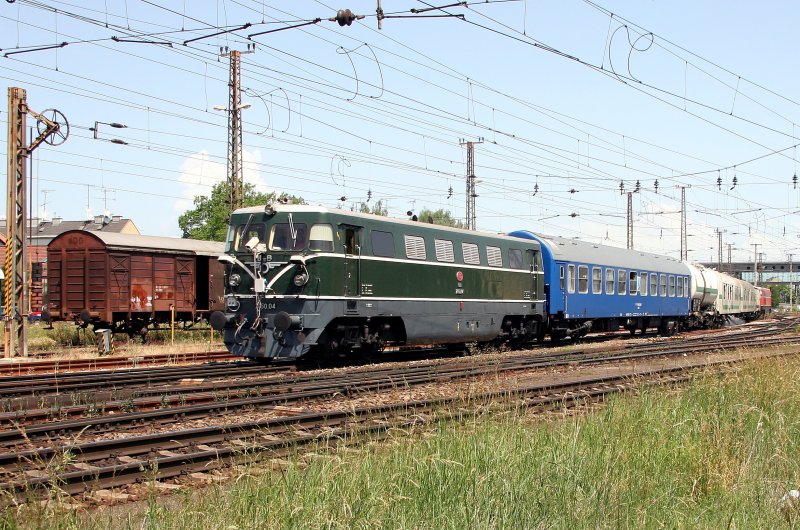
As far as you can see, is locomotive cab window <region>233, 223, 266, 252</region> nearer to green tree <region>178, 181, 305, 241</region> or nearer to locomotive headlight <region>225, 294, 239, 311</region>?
locomotive headlight <region>225, 294, 239, 311</region>

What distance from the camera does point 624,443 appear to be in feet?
25.6

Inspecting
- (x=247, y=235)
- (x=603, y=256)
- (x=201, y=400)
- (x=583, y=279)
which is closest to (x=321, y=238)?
(x=247, y=235)

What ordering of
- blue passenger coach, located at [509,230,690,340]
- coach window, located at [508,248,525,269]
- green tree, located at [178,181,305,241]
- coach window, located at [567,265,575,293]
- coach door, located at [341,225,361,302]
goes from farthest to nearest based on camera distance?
green tree, located at [178,181,305,241] < coach window, located at [567,265,575,293] < blue passenger coach, located at [509,230,690,340] < coach window, located at [508,248,525,269] < coach door, located at [341,225,361,302]

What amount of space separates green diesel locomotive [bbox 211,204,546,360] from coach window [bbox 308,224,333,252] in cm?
2

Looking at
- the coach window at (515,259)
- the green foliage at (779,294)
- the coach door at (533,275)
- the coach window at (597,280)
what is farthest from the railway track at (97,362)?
the green foliage at (779,294)

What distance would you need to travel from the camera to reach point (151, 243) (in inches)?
1133

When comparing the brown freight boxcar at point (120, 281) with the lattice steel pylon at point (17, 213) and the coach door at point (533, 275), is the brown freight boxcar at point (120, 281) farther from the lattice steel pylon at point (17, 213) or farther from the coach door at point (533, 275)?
the coach door at point (533, 275)

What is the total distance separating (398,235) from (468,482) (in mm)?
13882

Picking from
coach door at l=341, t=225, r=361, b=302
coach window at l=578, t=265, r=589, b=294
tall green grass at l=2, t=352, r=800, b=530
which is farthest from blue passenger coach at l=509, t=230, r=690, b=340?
tall green grass at l=2, t=352, r=800, b=530

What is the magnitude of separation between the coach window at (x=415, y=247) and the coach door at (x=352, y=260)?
179cm

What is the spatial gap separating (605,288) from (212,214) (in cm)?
6324

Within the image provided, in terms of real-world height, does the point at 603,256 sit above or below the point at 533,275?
above

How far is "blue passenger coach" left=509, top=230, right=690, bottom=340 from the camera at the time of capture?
2728 centimetres

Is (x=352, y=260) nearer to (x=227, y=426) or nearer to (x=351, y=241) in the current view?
(x=351, y=241)
